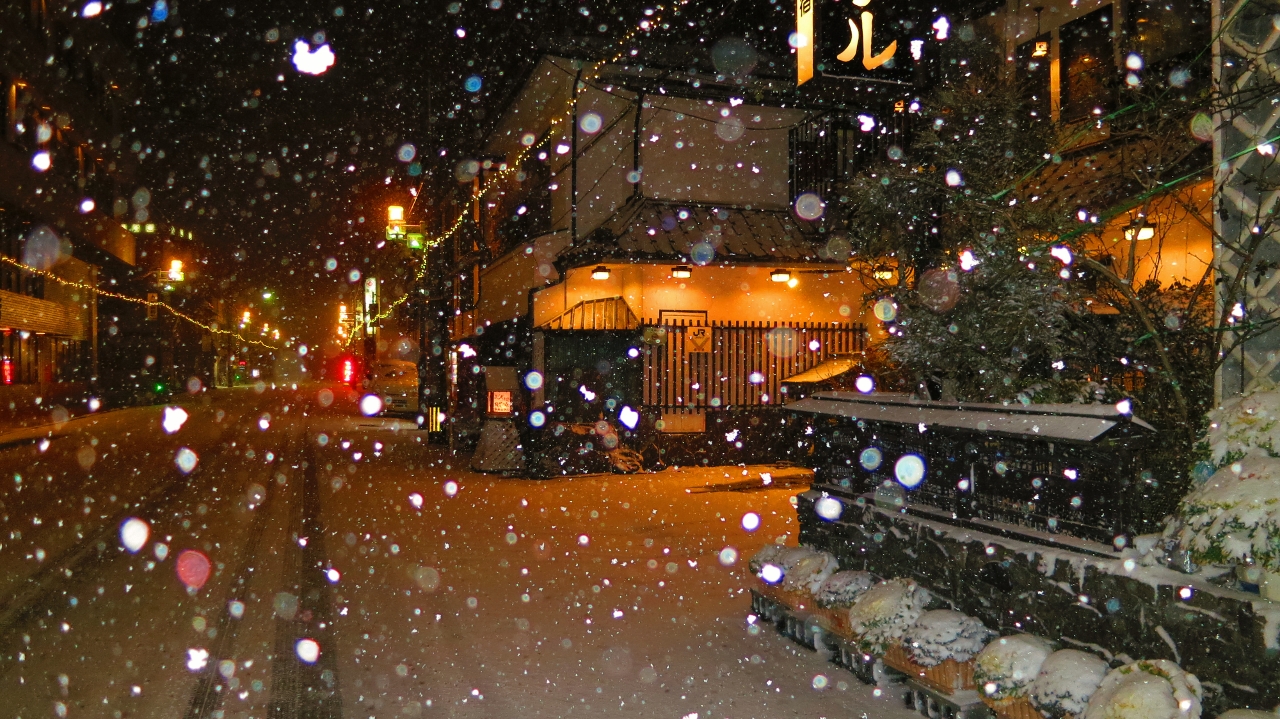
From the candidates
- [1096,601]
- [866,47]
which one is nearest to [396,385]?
[866,47]

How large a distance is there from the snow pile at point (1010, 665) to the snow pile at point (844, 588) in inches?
53.7

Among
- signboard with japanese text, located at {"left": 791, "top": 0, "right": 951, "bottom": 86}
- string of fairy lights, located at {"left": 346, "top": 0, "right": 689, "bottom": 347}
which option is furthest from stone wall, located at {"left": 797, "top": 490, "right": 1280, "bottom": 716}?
string of fairy lights, located at {"left": 346, "top": 0, "right": 689, "bottom": 347}

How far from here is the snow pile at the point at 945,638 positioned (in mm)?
4982

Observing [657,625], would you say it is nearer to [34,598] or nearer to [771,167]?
[34,598]

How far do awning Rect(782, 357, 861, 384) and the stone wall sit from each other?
9.25 m

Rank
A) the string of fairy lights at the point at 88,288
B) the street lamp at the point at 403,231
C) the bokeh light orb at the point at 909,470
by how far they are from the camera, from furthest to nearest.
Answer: the string of fairy lights at the point at 88,288
the street lamp at the point at 403,231
the bokeh light orb at the point at 909,470

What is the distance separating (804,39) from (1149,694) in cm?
698

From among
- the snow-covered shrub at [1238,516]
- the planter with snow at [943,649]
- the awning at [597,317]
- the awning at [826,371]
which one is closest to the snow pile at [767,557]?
the planter with snow at [943,649]

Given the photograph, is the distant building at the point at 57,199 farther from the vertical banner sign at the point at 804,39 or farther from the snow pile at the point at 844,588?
the snow pile at the point at 844,588

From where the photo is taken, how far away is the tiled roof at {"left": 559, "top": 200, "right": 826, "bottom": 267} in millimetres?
16422

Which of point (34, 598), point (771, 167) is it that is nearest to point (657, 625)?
point (34, 598)

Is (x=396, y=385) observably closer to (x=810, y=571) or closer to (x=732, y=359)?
(x=732, y=359)

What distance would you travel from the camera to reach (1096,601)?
14.9 ft

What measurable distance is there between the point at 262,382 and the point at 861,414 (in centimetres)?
10990
